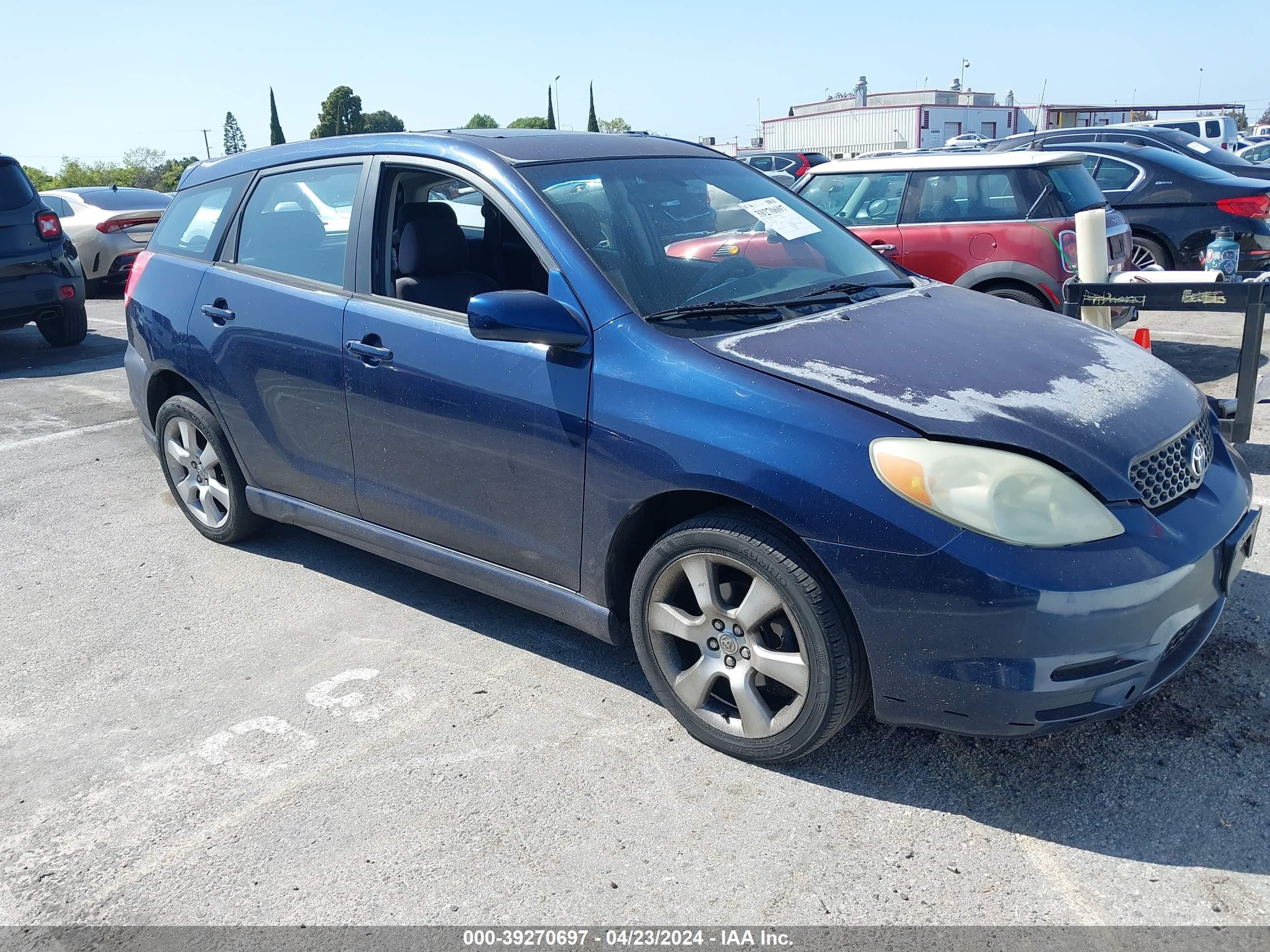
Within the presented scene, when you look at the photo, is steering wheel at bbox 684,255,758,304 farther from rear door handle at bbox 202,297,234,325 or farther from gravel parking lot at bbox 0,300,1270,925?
rear door handle at bbox 202,297,234,325

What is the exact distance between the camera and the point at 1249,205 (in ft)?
29.3

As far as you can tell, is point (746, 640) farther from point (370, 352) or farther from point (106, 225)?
point (106, 225)

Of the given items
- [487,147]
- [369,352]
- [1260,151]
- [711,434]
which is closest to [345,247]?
[369,352]

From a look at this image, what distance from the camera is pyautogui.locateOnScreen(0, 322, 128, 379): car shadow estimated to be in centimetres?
950

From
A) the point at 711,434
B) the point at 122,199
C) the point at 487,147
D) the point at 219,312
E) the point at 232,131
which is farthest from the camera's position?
the point at 232,131

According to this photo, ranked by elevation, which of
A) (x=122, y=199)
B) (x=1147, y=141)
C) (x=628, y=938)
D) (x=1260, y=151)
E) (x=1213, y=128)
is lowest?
(x=628, y=938)

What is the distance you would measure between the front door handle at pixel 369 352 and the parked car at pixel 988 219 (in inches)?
160

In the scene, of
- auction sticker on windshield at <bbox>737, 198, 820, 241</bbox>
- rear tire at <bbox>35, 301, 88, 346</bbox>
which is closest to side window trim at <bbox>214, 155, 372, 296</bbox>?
auction sticker on windshield at <bbox>737, 198, 820, 241</bbox>

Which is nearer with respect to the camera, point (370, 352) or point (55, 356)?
point (370, 352)

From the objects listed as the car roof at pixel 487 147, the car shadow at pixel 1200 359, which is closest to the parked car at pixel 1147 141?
the car shadow at pixel 1200 359

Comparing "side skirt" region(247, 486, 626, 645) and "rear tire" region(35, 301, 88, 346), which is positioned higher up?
"rear tire" region(35, 301, 88, 346)

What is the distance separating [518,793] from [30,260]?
853 cm

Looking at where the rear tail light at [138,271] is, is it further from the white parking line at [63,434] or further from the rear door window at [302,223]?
the white parking line at [63,434]

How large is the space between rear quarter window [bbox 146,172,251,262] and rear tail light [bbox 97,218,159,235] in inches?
357
